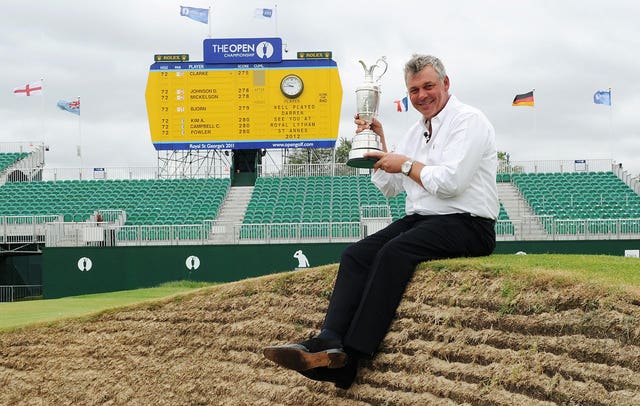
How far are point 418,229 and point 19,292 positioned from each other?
22536 millimetres

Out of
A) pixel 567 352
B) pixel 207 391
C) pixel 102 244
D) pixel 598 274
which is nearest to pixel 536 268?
pixel 598 274

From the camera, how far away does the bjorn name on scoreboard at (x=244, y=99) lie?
24094 mm

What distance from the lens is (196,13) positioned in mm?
27188

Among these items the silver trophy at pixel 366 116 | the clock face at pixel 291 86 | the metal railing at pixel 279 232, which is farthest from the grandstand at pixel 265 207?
the silver trophy at pixel 366 116

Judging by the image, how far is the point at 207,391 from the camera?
5328mm

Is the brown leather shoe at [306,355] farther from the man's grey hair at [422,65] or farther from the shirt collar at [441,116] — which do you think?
the man's grey hair at [422,65]

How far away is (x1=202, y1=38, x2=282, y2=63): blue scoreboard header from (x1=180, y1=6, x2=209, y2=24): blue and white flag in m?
2.98

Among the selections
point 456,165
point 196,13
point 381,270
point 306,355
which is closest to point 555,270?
point 456,165

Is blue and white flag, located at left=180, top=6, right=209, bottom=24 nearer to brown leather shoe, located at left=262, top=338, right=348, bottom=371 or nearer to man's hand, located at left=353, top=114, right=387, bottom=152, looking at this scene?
man's hand, located at left=353, top=114, right=387, bottom=152

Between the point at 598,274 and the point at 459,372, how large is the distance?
0.91m

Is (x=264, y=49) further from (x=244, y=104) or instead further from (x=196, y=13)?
(x=196, y=13)

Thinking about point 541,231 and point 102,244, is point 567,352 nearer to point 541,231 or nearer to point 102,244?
point 541,231

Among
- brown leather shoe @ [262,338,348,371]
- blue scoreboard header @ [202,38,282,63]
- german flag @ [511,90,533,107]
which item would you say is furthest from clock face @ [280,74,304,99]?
brown leather shoe @ [262,338,348,371]

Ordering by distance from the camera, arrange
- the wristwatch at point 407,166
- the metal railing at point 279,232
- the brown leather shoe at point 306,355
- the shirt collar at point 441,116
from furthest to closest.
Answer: the metal railing at point 279,232 → the shirt collar at point 441,116 → the wristwatch at point 407,166 → the brown leather shoe at point 306,355
